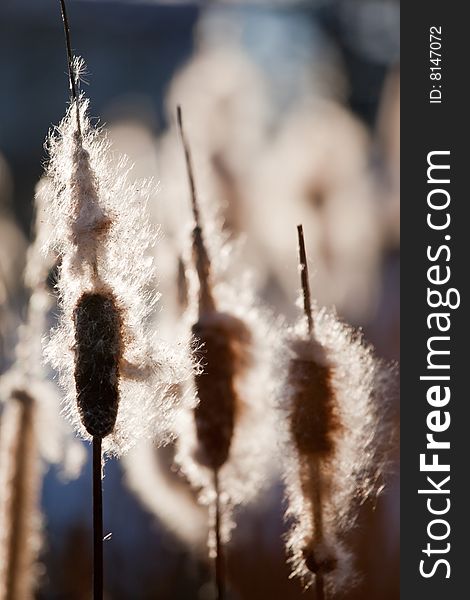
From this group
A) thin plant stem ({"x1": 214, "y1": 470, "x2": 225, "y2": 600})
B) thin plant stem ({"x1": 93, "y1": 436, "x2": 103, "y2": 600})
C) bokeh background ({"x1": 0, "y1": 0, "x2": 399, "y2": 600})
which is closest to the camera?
thin plant stem ({"x1": 93, "y1": 436, "x2": 103, "y2": 600})

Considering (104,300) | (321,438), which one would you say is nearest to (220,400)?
(321,438)

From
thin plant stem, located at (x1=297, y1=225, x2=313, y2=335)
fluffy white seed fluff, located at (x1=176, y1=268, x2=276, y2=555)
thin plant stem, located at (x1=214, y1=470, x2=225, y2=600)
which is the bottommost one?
thin plant stem, located at (x1=214, y1=470, x2=225, y2=600)

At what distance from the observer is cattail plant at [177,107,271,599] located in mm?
921

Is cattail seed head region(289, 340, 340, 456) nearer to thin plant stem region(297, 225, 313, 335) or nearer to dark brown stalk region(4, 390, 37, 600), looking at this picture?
thin plant stem region(297, 225, 313, 335)

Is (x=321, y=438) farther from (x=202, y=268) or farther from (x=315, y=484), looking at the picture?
(x=202, y=268)

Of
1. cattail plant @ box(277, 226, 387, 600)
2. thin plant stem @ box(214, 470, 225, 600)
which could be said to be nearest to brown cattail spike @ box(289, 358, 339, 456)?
cattail plant @ box(277, 226, 387, 600)

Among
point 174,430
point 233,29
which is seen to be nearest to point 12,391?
point 174,430

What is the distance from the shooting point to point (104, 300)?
764mm

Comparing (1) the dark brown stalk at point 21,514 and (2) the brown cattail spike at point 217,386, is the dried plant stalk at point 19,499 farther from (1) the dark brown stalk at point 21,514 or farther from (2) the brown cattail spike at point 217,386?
(2) the brown cattail spike at point 217,386

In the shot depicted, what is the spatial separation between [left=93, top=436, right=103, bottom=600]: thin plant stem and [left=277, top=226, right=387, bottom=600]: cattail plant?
25 cm

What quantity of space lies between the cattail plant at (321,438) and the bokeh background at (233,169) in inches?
4.5

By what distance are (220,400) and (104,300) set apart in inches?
8.8

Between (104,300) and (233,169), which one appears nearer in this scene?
(104,300)

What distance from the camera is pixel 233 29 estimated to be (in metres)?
1.77
